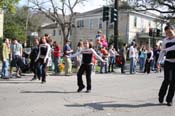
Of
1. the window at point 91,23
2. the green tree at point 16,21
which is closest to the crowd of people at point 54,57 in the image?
the green tree at point 16,21

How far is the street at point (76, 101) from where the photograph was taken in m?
9.50

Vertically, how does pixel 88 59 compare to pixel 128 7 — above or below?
below

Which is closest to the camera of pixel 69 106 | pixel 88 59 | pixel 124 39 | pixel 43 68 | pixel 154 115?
pixel 154 115

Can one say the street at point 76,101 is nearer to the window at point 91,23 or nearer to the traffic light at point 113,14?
the traffic light at point 113,14

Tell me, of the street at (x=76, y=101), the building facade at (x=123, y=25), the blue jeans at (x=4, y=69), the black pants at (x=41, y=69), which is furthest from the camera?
the building facade at (x=123, y=25)

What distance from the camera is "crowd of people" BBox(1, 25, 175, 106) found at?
10.6 metres

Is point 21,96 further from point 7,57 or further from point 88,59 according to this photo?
point 7,57

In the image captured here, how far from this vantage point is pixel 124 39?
6862cm

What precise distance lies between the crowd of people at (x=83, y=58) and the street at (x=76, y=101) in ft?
2.27

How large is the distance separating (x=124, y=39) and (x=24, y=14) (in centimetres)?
2588

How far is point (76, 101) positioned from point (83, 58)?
2.53 meters

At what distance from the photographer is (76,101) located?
1102 cm

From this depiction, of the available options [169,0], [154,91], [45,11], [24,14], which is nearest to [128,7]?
[169,0]

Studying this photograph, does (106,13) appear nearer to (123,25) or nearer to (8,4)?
(8,4)
